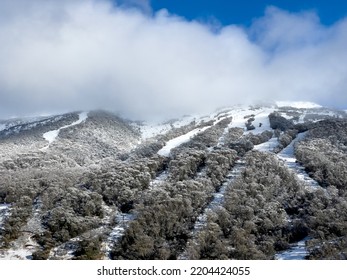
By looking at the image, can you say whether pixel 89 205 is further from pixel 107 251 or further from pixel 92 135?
pixel 92 135

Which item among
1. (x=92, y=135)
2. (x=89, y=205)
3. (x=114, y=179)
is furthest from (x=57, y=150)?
(x=89, y=205)

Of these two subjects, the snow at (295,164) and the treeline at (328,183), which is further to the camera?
the snow at (295,164)

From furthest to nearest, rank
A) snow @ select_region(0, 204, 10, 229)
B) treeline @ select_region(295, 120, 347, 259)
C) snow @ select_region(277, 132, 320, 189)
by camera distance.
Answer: snow @ select_region(277, 132, 320, 189) → snow @ select_region(0, 204, 10, 229) → treeline @ select_region(295, 120, 347, 259)

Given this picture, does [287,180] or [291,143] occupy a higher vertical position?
[291,143]

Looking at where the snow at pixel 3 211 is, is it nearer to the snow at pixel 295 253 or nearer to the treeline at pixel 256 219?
the treeline at pixel 256 219

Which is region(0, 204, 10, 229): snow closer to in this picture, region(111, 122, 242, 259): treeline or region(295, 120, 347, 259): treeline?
region(111, 122, 242, 259): treeline

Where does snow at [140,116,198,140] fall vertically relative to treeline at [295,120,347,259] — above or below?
above

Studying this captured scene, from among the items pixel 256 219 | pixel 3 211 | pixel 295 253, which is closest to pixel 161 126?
pixel 3 211

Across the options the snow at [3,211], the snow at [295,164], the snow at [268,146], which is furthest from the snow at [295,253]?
the snow at [268,146]

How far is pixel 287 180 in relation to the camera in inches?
1844

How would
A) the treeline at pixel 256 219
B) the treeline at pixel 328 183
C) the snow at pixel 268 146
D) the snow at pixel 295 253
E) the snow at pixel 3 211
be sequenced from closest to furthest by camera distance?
the treeline at pixel 328 183 < the snow at pixel 295 253 < the treeline at pixel 256 219 < the snow at pixel 3 211 < the snow at pixel 268 146

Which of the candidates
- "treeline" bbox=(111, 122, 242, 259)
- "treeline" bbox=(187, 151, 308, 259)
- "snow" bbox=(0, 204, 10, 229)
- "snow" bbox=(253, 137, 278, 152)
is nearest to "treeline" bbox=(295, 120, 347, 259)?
"treeline" bbox=(187, 151, 308, 259)

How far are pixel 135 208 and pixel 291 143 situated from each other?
40.6 meters
